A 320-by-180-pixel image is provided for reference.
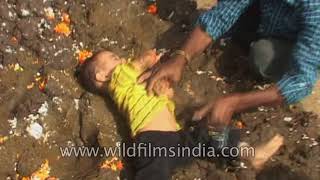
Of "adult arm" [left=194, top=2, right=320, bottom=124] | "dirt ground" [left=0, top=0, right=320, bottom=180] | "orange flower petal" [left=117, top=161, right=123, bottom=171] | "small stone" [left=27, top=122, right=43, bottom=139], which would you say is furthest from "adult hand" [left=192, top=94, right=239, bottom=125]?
"small stone" [left=27, top=122, right=43, bottom=139]

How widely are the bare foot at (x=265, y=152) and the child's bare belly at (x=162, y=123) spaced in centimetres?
48

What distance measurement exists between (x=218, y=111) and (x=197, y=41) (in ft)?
2.22

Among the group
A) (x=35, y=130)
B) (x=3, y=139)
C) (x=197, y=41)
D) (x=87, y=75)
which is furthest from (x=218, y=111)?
(x=3, y=139)

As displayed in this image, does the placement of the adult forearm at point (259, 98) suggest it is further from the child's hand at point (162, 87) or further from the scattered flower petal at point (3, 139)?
the scattered flower petal at point (3, 139)

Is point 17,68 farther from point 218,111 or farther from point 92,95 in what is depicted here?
point 218,111

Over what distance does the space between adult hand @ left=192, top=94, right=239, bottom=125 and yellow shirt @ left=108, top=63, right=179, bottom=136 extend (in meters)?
0.36

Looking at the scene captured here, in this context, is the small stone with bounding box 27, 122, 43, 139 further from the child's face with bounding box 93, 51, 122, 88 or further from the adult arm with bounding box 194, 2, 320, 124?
the adult arm with bounding box 194, 2, 320, 124

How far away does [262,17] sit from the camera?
3.55 meters

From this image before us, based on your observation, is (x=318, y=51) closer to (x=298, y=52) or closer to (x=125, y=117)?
(x=298, y=52)

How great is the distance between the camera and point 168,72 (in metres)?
3.34

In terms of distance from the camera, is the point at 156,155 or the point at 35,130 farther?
the point at 35,130

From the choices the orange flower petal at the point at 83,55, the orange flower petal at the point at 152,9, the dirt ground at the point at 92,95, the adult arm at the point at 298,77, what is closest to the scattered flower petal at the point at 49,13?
the dirt ground at the point at 92,95

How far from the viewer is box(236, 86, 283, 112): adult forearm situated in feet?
10.6

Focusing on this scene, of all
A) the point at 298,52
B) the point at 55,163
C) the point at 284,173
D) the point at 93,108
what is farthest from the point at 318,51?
the point at 55,163
